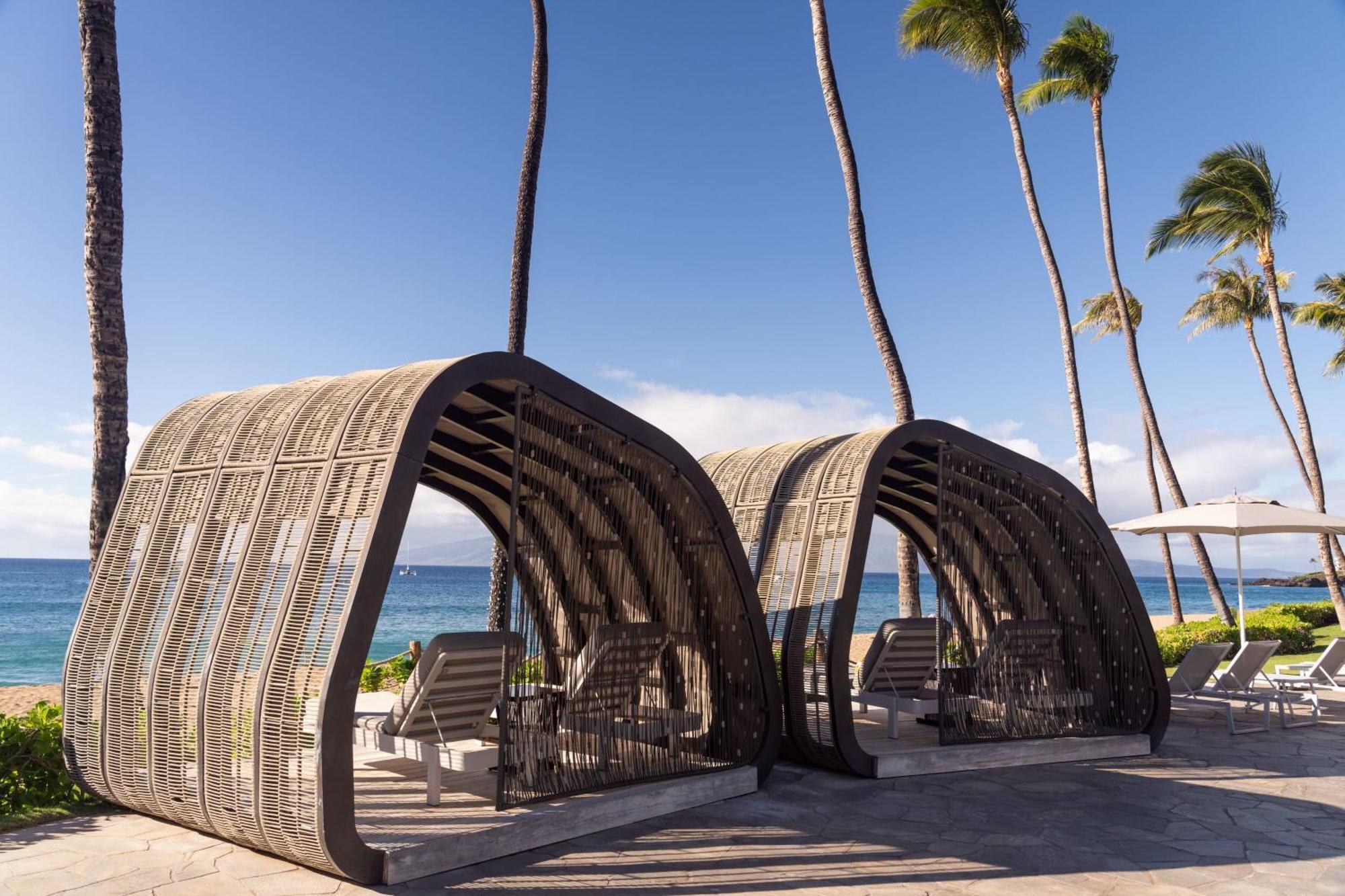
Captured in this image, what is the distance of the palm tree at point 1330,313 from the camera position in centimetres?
3350

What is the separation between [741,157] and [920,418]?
20.0 meters

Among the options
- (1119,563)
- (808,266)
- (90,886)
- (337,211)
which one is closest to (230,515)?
(90,886)

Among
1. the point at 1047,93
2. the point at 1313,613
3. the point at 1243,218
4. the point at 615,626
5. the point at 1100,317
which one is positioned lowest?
the point at 615,626

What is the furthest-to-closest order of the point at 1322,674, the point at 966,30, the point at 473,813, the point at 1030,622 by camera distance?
1. the point at 966,30
2. the point at 1322,674
3. the point at 1030,622
4. the point at 473,813

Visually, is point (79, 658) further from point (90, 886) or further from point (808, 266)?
point (808, 266)

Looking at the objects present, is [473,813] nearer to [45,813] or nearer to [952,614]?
[45,813]

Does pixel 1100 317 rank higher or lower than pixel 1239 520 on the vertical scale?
higher

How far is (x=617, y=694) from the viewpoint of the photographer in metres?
7.97

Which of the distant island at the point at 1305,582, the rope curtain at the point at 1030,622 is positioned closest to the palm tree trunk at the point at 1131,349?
the rope curtain at the point at 1030,622

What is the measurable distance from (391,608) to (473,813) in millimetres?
63767

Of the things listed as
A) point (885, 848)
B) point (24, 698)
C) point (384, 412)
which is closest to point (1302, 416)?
point (885, 848)

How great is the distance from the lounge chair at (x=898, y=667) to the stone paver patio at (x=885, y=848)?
1374mm

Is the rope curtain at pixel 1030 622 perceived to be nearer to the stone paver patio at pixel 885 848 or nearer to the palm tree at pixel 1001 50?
the stone paver patio at pixel 885 848

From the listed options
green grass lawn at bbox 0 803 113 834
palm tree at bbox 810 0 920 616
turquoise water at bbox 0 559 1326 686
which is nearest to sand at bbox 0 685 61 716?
turquoise water at bbox 0 559 1326 686
